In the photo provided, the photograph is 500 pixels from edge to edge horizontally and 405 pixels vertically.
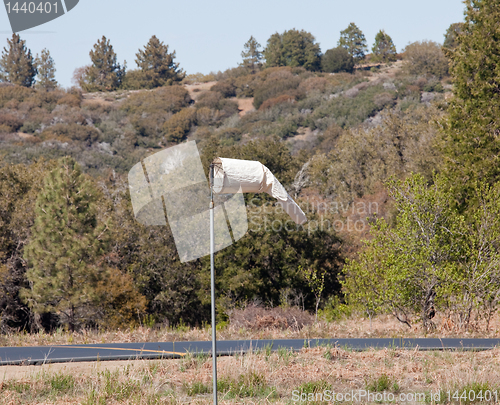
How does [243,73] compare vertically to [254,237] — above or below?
above

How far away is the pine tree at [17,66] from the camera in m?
99.9

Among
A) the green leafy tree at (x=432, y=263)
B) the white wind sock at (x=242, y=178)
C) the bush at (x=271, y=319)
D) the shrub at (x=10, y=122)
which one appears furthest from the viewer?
the shrub at (x=10, y=122)

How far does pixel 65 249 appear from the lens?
78.5 feet

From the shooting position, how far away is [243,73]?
112062 mm

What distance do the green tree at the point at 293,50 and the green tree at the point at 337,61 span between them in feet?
7.75

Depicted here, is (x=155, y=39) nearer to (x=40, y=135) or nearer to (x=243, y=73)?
(x=243, y=73)

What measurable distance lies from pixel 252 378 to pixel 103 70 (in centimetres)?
11201

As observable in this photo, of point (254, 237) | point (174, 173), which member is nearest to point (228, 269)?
point (254, 237)

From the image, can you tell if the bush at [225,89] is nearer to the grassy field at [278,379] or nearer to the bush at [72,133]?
the bush at [72,133]

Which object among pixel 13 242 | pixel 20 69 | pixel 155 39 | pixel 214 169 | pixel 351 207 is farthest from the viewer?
pixel 155 39

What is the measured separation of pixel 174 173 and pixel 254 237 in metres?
20.3

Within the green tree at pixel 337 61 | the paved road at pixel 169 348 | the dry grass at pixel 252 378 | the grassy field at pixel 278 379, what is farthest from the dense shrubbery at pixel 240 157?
the green tree at pixel 337 61

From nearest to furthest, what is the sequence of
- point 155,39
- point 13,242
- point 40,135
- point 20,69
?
point 13,242 → point 40,135 → point 20,69 → point 155,39

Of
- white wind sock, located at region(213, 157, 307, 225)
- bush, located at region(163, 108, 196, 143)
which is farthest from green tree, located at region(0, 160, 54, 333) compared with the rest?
bush, located at region(163, 108, 196, 143)
